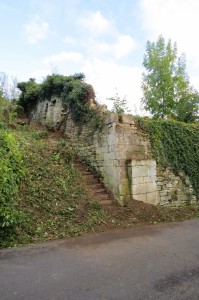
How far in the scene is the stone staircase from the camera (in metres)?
7.22

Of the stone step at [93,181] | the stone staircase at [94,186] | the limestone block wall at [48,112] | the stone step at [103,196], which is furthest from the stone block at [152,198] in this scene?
the limestone block wall at [48,112]

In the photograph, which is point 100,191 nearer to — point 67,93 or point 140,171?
point 140,171

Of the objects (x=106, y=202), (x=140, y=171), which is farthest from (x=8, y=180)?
(x=140, y=171)

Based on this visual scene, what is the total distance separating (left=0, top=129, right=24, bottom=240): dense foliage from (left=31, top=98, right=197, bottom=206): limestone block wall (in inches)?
108

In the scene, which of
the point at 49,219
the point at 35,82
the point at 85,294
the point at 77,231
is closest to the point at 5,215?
the point at 49,219

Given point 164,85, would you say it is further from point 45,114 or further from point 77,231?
point 77,231

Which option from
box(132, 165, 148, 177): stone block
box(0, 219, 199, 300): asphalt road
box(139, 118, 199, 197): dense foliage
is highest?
box(139, 118, 199, 197): dense foliage

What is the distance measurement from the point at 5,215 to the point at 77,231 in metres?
1.64

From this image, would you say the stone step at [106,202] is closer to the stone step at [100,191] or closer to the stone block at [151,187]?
the stone step at [100,191]

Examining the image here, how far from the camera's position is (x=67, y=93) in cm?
1113

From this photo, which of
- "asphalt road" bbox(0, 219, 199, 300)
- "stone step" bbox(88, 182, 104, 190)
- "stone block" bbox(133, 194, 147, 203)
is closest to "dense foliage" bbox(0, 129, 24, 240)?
"asphalt road" bbox(0, 219, 199, 300)

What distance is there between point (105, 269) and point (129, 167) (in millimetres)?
4055

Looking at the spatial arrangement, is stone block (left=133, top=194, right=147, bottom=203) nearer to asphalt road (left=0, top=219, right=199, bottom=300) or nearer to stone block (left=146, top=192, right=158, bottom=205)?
stone block (left=146, top=192, right=158, bottom=205)

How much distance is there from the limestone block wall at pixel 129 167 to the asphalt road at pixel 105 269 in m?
2.14
